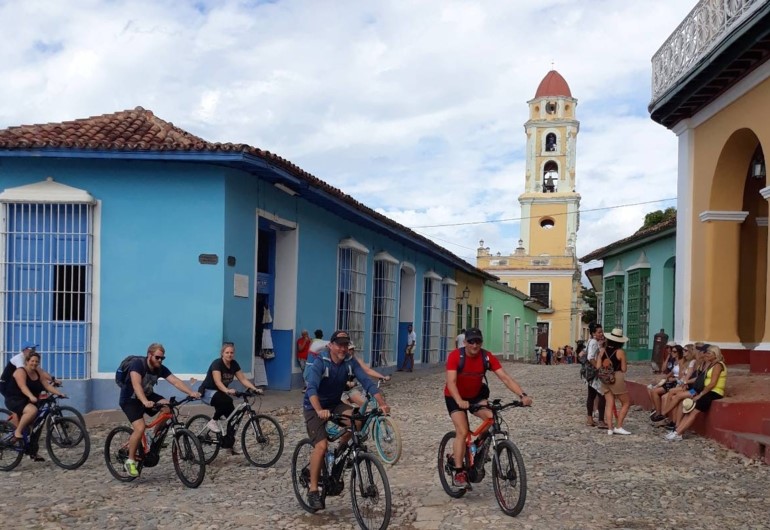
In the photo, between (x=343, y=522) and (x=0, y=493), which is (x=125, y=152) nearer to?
(x=0, y=493)

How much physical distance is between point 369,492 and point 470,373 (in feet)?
4.56

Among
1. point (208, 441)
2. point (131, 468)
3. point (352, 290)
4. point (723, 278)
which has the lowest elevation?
point (131, 468)

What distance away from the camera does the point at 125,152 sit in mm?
11195

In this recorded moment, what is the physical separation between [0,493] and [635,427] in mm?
7490

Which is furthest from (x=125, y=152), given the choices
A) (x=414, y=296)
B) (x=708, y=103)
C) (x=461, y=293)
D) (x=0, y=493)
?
(x=461, y=293)

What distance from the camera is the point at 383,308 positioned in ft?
65.1

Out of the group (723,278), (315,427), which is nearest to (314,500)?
(315,427)

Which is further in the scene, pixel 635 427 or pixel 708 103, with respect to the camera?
pixel 708 103

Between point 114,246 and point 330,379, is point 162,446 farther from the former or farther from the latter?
point 114,246

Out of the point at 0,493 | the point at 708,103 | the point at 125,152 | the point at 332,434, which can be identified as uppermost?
the point at 708,103

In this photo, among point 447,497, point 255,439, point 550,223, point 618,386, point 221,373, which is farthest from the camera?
point 550,223

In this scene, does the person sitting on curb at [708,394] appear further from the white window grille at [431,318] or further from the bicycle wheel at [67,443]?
the white window grille at [431,318]

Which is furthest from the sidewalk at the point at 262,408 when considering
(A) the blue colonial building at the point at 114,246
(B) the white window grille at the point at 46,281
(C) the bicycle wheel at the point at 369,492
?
(C) the bicycle wheel at the point at 369,492

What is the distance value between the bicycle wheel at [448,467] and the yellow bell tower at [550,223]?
42.9 m
